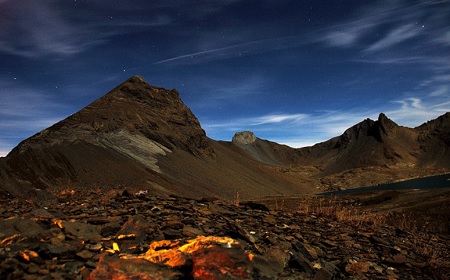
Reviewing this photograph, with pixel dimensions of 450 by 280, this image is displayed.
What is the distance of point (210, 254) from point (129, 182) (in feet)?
135

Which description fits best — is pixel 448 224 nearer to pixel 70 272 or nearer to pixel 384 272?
pixel 384 272

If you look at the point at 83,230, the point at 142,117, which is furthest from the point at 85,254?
the point at 142,117

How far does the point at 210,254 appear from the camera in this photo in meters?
3.84

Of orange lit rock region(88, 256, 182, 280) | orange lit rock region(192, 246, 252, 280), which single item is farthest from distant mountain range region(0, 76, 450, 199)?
orange lit rock region(192, 246, 252, 280)

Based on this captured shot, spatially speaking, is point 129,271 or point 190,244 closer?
point 129,271

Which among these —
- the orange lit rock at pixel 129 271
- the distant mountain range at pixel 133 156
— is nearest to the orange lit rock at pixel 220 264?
the orange lit rock at pixel 129 271

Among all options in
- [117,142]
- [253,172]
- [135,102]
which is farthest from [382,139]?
[117,142]

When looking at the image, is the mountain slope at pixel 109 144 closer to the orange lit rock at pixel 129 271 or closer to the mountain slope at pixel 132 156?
the mountain slope at pixel 132 156

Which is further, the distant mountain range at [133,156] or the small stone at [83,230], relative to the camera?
the distant mountain range at [133,156]

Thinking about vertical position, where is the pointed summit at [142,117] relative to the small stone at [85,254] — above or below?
above

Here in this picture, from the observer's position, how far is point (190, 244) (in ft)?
14.1

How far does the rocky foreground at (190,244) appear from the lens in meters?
3.78

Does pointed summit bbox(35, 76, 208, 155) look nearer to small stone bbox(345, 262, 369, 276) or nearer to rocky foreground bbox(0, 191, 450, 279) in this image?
rocky foreground bbox(0, 191, 450, 279)

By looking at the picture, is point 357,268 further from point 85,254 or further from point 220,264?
point 85,254
